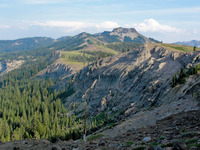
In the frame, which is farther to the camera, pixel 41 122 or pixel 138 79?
pixel 41 122

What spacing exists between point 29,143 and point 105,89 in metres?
93.4

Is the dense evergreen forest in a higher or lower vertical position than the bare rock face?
lower

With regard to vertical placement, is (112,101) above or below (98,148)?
below

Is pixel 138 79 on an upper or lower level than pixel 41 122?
upper

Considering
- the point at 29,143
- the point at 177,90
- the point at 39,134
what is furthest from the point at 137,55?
the point at 29,143

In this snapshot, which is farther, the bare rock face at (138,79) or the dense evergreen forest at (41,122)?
the dense evergreen forest at (41,122)

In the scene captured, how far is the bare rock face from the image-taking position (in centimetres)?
6962

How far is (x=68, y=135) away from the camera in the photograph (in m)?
74.2

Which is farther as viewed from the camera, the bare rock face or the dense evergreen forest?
the dense evergreen forest

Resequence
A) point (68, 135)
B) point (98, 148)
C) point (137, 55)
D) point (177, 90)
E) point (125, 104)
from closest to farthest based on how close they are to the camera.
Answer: point (98, 148)
point (177, 90)
point (68, 135)
point (125, 104)
point (137, 55)

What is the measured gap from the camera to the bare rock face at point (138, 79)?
69.6 metres

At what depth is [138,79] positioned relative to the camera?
9525 cm

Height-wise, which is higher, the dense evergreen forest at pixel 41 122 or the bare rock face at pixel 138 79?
the bare rock face at pixel 138 79

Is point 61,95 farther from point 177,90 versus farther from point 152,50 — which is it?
point 177,90
